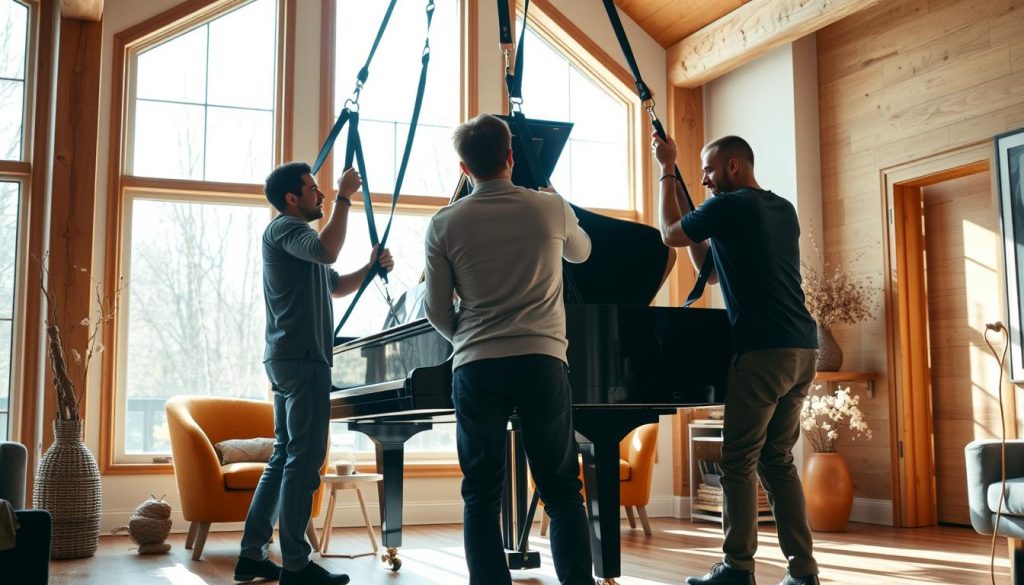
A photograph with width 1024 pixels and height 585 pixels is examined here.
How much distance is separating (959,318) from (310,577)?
432cm

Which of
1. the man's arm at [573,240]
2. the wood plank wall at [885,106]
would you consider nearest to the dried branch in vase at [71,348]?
the man's arm at [573,240]

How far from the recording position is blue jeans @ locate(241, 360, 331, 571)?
3.37m

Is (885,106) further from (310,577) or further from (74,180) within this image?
(74,180)

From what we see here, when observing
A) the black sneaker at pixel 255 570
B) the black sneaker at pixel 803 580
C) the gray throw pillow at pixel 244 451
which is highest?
the gray throw pillow at pixel 244 451

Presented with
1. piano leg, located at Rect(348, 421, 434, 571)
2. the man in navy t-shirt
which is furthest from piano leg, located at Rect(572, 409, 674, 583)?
piano leg, located at Rect(348, 421, 434, 571)

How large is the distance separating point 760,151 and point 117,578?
15.9 feet

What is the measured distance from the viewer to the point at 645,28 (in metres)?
7.38

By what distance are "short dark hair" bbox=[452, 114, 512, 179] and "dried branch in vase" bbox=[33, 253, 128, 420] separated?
136 inches

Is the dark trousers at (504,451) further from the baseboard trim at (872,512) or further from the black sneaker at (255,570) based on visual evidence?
the baseboard trim at (872,512)

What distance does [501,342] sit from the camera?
237 cm

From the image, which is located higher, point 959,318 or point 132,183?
point 132,183

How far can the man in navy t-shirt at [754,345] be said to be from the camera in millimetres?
2967

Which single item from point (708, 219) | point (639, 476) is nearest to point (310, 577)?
point (708, 219)

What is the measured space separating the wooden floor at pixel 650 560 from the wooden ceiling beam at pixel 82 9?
3042mm
